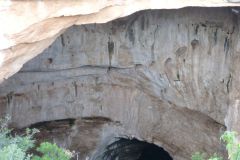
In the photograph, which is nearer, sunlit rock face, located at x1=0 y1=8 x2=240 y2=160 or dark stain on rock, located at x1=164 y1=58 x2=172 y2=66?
sunlit rock face, located at x1=0 y1=8 x2=240 y2=160

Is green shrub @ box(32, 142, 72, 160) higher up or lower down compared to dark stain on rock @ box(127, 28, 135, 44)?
lower down

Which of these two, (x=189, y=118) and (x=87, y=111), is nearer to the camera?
(x=189, y=118)

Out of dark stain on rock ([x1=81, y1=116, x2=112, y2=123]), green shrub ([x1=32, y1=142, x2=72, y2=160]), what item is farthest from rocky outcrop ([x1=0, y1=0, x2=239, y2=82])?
dark stain on rock ([x1=81, y1=116, x2=112, y2=123])

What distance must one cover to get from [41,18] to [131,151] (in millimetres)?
4910

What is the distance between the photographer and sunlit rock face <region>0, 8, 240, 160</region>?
532 cm

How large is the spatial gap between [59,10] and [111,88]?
9.45ft

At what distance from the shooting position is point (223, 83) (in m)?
5.34

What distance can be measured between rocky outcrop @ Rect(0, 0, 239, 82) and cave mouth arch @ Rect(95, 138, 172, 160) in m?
3.34

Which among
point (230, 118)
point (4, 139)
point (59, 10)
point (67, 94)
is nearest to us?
point (59, 10)

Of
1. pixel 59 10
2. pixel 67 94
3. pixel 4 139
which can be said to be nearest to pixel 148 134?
pixel 67 94

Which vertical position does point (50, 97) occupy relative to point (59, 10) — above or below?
below

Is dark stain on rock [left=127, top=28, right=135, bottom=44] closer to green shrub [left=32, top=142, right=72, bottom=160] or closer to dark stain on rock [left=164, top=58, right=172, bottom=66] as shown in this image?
dark stain on rock [left=164, top=58, right=172, bottom=66]

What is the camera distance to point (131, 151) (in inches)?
318

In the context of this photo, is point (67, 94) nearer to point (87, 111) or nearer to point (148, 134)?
point (87, 111)
